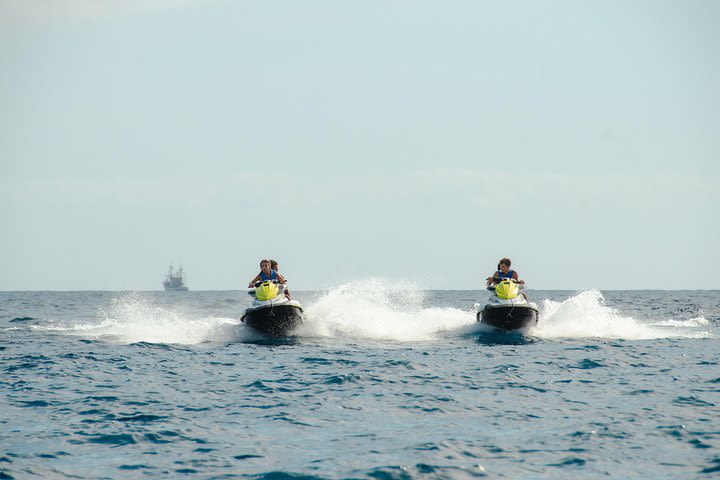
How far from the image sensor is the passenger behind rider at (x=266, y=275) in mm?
21953

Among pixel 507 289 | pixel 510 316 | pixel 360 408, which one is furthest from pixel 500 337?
pixel 360 408

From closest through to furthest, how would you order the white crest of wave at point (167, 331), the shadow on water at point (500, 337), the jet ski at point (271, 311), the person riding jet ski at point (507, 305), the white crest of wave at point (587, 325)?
the shadow on water at point (500, 337)
the jet ski at point (271, 311)
the person riding jet ski at point (507, 305)
the white crest of wave at point (167, 331)
the white crest of wave at point (587, 325)

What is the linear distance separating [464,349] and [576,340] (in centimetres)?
450

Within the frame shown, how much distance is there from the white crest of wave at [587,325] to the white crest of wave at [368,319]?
270 cm

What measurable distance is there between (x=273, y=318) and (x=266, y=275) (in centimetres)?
130

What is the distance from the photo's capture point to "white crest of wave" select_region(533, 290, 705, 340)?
80.0 ft

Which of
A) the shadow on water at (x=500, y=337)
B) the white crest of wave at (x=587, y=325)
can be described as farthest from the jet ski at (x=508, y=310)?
the white crest of wave at (x=587, y=325)

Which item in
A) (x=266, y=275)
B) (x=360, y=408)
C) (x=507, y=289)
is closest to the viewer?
(x=360, y=408)

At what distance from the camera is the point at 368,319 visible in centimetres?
2603

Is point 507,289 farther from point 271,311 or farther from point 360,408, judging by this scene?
point 360,408

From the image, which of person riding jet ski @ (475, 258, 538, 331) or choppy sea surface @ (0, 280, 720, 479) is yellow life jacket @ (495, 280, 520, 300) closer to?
person riding jet ski @ (475, 258, 538, 331)

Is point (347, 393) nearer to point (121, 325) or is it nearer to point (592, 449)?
point (592, 449)

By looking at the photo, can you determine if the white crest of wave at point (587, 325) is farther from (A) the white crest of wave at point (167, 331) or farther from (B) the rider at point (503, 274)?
(A) the white crest of wave at point (167, 331)

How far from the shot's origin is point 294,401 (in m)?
12.4
